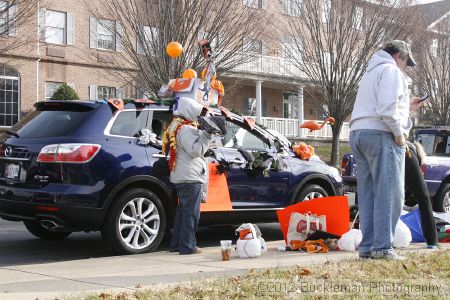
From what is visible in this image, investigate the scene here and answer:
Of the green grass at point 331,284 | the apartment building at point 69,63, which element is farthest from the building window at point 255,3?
the green grass at point 331,284

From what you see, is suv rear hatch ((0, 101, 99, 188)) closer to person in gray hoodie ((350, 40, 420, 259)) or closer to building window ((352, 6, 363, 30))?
person in gray hoodie ((350, 40, 420, 259))

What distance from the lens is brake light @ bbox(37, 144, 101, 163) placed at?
7.07 meters

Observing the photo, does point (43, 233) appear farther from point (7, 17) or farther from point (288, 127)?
point (288, 127)

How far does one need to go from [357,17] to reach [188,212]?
16621 mm

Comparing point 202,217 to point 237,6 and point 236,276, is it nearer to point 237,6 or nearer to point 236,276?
point 236,276

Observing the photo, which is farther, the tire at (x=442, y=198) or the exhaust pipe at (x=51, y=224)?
the tire at (x=442, y=198)

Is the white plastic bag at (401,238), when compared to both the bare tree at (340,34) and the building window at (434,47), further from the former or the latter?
the building window at (434,47)

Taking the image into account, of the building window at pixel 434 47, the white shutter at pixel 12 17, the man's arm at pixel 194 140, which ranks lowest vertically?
the man's arm at pixel 194 140

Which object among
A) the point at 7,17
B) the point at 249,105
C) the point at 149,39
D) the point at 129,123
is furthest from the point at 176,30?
the point at 249,105

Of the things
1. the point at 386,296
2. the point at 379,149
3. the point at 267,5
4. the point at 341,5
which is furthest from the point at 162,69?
the point at 386,296

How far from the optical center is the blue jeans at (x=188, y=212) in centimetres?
A: 727

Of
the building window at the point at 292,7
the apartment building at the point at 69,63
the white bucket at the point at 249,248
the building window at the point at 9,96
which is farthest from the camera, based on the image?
the building window at the point at 9,96

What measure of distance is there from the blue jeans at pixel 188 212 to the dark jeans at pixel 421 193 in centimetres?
224

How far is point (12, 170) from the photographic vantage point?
741 cm
